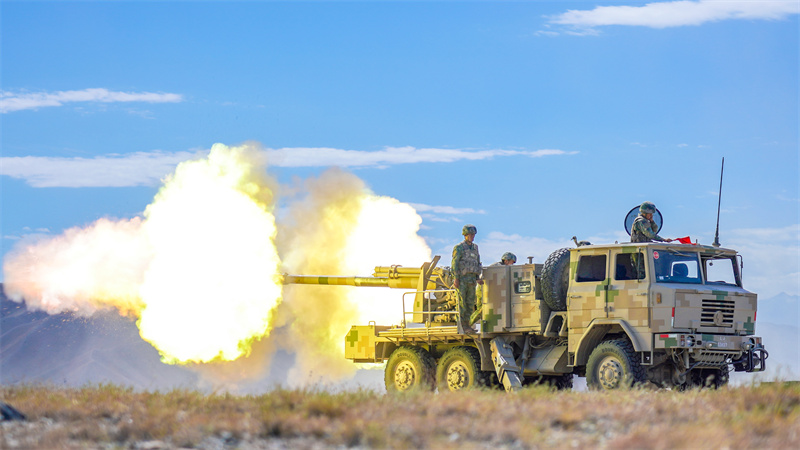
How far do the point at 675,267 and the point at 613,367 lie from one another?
7.16 ft

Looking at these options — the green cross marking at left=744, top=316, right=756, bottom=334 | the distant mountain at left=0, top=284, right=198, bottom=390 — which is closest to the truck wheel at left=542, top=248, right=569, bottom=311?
the green cross marking at left=744, top=316, right=756, bottom=334

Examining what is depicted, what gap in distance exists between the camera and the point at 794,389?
15.8 meters

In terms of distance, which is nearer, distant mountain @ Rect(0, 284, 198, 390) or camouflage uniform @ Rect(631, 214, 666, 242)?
camouflage uniform @ Rect(631, 214, 666, 242)

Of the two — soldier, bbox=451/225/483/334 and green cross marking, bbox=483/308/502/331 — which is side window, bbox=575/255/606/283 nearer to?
green cross marking, bbox=483/308/502/331

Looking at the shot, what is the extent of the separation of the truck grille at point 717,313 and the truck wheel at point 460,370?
4.82 metres

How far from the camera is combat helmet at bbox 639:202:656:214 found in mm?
20044

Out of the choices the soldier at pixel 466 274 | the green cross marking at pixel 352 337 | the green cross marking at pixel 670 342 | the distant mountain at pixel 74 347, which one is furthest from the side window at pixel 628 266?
the distant mountain at pixel 74 347

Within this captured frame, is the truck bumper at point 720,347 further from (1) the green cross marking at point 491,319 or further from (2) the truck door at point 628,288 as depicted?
(1) the green cross marking at point 491,319

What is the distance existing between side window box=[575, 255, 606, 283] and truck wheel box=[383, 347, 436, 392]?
447cm

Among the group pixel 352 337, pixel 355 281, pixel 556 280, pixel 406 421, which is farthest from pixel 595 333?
pixel 355 281

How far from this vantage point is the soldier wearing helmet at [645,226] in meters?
19.7

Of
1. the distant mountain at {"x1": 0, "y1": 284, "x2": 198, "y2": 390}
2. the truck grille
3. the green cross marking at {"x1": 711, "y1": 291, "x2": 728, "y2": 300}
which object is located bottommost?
the distant mountain at {"x1": 0, "y1": 284, "x2": 198, "y2": 390}

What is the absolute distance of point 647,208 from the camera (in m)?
20.1

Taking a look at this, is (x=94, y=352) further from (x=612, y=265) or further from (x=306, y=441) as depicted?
(x=306, y=441)
